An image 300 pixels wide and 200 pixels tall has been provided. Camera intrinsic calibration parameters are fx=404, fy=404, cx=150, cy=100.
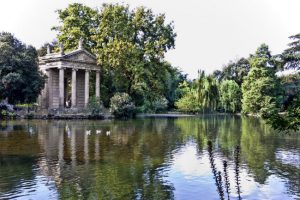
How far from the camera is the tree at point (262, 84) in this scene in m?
69.8

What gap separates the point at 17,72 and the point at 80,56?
11953mm

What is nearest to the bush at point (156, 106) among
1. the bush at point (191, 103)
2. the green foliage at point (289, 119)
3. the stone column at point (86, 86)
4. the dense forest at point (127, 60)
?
the dense forest at point (127, 60)

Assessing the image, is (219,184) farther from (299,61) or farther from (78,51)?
(78,51)

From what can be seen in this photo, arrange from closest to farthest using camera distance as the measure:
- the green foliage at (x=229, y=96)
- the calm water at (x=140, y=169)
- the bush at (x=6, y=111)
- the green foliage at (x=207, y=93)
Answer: the calm water at (x=140, y=169) → the bush at (x=6, y=111) → the green foliage at (x=207, y=93) → the green foliage at (x=229, y=96)

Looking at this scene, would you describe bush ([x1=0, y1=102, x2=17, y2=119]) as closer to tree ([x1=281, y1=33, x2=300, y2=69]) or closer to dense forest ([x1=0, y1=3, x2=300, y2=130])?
dense forest ([x1=0, y1=3, x2=300, y2=130])

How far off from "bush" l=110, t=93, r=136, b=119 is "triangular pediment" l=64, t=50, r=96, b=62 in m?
7.67

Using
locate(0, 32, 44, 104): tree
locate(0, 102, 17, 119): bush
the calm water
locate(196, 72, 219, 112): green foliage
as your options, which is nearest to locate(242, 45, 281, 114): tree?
locate(196, 72, 219, 112): green foliage

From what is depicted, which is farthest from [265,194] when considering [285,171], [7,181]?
[7,181]

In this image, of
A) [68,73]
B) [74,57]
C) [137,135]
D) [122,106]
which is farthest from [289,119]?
[68,73]

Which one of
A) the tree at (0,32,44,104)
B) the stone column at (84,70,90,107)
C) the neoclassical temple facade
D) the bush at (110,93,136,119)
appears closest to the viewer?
the tree at (0,32,44,104)

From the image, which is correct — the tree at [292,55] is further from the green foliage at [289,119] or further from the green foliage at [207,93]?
the green foliage at [289,119]

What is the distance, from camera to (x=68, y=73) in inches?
2530

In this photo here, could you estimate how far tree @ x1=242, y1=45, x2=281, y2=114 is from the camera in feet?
→ 229

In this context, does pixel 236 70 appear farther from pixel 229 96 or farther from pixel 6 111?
pixel 6 111
